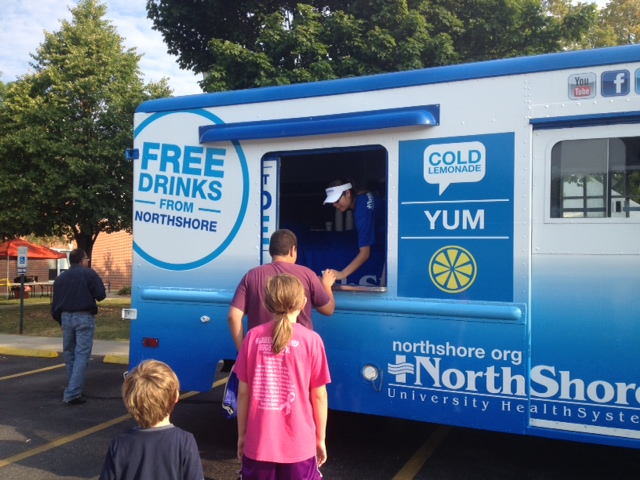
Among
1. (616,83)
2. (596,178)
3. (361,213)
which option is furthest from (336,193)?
(616,83)

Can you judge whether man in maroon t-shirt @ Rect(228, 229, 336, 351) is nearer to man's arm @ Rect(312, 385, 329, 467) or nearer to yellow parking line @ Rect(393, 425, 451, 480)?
man's arm @ Rect(312, 385, 329, 467)

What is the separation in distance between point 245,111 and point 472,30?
10315mm

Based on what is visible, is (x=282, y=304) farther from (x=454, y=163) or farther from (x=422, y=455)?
(x=422, y=455)

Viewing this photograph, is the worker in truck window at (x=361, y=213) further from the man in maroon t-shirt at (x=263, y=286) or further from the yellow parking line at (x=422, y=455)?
the yellow parking line at (x=422, y=455)

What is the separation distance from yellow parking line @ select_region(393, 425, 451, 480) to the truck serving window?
224 cm

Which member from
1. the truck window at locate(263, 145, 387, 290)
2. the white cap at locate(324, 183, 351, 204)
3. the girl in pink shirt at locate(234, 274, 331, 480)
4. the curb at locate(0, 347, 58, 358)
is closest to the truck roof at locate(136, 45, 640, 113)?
the white cap at locate(324, 183, 351, 204)

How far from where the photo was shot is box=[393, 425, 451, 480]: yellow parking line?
4.91 meters

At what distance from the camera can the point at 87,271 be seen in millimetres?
7418

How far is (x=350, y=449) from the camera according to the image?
554 centimetres

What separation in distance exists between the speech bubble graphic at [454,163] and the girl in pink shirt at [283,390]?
180 cm

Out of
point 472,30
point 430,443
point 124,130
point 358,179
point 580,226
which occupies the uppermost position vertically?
point 472,30

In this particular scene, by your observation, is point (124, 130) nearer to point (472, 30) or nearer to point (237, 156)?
point (472, 30)

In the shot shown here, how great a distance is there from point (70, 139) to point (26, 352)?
728 centimetres

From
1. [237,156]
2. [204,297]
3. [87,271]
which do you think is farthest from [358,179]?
[87,271]
